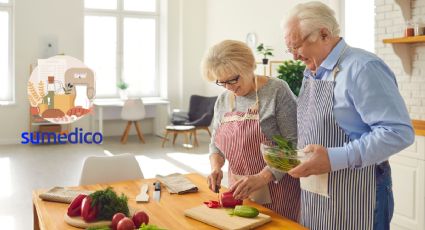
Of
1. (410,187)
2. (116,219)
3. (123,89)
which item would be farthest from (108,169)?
(123,89)

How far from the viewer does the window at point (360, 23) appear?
210 inches

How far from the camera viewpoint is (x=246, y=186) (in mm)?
1928

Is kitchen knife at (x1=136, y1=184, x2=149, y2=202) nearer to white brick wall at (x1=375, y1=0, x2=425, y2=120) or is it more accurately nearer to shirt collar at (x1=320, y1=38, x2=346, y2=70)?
shirt collar at (x1=320, y1=38, x2=346, y2=70)

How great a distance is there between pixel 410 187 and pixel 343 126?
2200 millimetres

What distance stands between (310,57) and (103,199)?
97cm

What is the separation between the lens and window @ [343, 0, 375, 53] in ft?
17.5

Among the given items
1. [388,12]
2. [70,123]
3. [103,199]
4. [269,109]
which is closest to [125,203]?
[103,199]

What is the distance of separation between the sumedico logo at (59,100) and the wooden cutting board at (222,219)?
589 cm

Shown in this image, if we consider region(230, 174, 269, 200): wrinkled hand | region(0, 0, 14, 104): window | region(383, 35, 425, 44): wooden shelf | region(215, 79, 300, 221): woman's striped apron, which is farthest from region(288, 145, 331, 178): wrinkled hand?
region(0, 0, 14, 104): window

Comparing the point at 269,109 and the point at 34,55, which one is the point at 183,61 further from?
the point at 269,109

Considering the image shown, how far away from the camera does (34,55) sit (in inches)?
339

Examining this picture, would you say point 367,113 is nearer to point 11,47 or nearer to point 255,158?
point 255,158

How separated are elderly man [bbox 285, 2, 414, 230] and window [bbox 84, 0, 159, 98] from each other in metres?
8.18

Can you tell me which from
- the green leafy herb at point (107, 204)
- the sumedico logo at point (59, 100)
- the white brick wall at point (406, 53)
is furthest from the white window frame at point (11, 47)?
the green leafy herb at point (107, 204)
